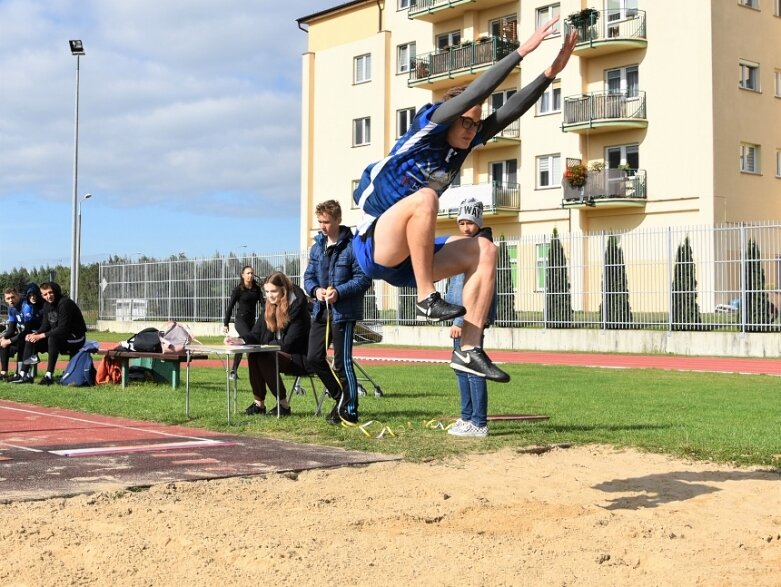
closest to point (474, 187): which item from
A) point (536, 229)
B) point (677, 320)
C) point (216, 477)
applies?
point (536, 229)

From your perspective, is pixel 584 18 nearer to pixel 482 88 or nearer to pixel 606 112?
pixel 606 112

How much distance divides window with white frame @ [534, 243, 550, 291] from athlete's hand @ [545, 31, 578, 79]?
18.6m

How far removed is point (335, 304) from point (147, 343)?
520 cm

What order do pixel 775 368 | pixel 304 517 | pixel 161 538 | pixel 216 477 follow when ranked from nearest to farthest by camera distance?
pixel 161 538, pixel 304 517, pixel 216 477, pixel 775 368

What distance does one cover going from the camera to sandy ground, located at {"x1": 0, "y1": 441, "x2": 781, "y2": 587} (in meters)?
4.05

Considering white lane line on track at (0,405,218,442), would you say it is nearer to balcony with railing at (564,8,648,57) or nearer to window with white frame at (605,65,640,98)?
balcony with railing at (564,8,648,57)

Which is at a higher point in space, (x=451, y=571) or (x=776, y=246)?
(x=776, y=246)

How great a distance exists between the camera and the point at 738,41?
1291 inches

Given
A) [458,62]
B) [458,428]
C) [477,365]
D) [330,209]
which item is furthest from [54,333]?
[458,62]

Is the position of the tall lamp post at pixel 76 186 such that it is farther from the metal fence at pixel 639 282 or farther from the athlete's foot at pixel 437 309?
the athlete's foot at pixel 437 309

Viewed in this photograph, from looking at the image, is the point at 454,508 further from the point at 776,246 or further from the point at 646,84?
Result: the point at 646,84

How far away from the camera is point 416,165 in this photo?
5730 millimetres

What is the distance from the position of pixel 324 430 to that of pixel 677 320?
15714 millimetres

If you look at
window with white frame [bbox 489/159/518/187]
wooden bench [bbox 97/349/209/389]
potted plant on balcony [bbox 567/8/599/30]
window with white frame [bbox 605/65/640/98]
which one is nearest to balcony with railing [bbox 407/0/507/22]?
potted plant on balcony [bbox 567/8/599/30]
